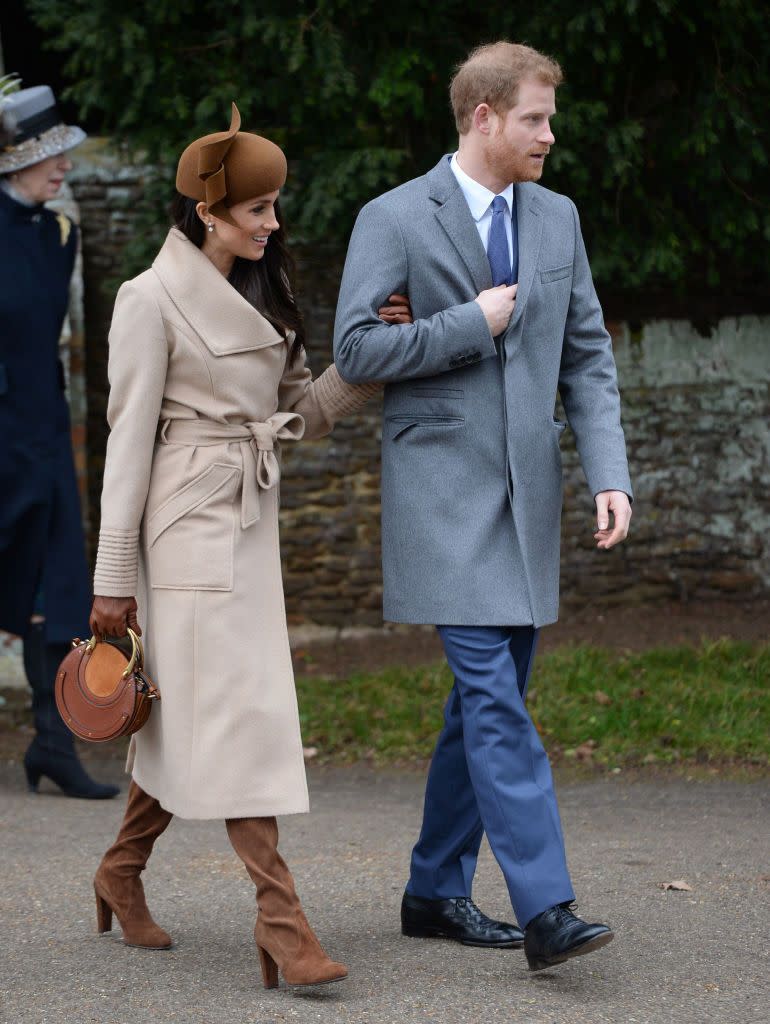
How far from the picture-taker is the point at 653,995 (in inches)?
141

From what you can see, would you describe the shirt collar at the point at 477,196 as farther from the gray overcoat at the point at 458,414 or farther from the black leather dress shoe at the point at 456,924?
the black leather dress shoe at the point at 456,924

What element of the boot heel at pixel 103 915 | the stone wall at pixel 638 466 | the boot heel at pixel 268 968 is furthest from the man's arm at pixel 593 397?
the stone wall at pixel 638 466

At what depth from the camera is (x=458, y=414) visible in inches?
151

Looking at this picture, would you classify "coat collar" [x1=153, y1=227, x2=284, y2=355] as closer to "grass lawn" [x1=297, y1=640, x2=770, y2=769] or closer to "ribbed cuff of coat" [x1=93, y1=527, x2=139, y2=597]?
"ribbed cuff of coat" [x1=93, y1=527, x2=139, y2=597]

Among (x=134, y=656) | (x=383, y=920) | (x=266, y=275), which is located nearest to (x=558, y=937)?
(x=383, y=920)

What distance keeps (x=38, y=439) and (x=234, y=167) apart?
2617 mm

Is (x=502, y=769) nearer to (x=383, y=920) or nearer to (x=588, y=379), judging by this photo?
(x=383, y=920)

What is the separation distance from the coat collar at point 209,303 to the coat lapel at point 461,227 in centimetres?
50

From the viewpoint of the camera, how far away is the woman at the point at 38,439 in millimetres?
5961

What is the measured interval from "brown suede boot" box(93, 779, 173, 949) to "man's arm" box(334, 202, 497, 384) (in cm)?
117

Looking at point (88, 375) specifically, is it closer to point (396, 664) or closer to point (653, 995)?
point (396, 664)

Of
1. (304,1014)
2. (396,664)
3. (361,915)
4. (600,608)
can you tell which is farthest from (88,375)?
(304,1014)

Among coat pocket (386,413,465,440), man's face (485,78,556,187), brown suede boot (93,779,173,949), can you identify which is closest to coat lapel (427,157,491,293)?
man's face (485,78,556,187)

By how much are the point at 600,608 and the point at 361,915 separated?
182 inches
